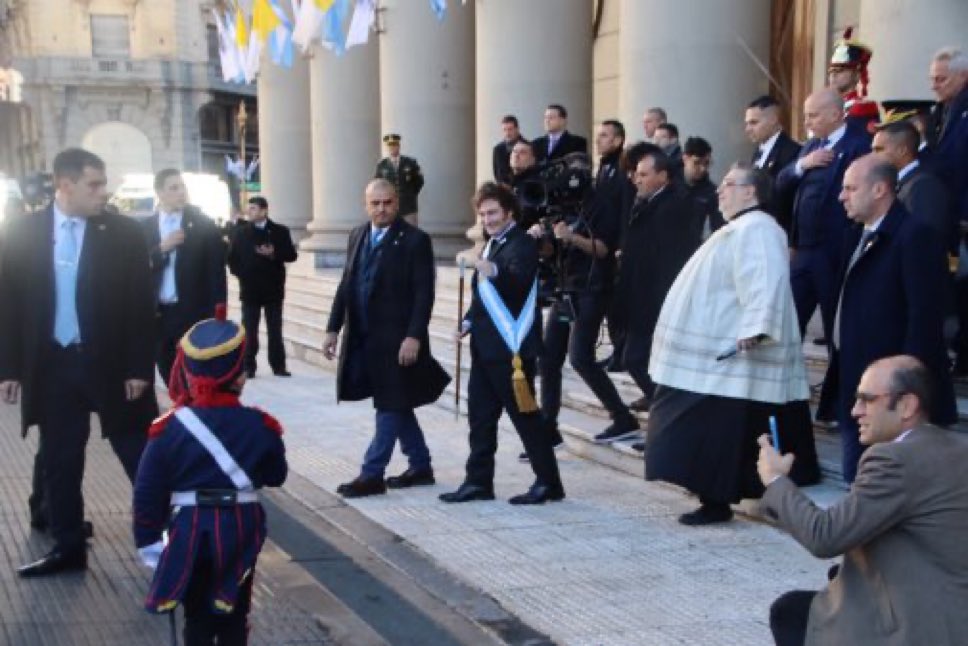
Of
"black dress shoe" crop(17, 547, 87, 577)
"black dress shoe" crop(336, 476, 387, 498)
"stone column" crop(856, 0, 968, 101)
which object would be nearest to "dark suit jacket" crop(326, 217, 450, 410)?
"black dress shoe" crop(336, 476, 387, 498)

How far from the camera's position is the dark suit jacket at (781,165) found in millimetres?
6828

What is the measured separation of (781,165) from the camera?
22.9 ft

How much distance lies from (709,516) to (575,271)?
1946 millimetres

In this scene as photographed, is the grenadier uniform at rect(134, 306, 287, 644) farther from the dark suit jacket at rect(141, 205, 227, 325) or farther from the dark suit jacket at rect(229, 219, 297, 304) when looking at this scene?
the dark suit jacket at rect(229, 219, 297, 304)

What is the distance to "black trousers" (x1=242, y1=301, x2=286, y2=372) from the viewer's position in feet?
38.4

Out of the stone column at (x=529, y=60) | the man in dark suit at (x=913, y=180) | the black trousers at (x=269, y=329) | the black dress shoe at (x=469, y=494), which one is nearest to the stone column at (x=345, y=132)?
the stone column at (x=529, y=60)

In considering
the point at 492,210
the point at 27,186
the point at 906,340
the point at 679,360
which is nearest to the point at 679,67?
the point at 492,210

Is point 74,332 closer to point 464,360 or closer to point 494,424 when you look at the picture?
point 494,424

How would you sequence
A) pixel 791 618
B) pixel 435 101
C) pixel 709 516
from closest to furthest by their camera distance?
pixel 791 618 → pixel 709 516 → pixel 435 101

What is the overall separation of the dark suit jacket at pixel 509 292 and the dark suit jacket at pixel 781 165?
152 cm

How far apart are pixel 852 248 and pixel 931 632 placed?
10.8ft

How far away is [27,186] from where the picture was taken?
22.8 meters

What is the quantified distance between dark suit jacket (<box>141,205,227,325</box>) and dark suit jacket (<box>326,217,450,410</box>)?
164 cm

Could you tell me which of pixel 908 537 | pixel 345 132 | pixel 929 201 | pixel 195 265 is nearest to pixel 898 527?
pixel 908 537
